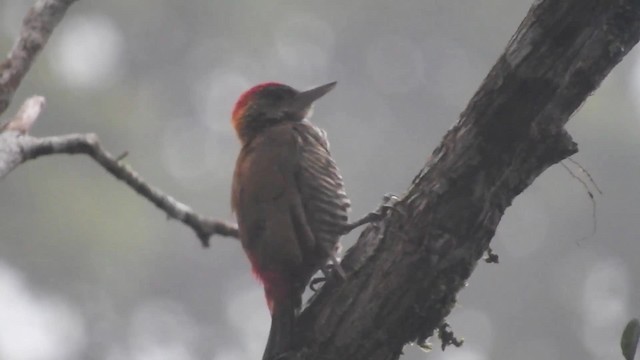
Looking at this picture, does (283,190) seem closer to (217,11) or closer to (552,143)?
(552,143)

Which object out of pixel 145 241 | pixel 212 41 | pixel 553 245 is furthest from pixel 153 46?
pixel 553 245

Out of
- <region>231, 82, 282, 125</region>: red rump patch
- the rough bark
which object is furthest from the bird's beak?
the rough bark

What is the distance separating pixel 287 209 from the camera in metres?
4.87

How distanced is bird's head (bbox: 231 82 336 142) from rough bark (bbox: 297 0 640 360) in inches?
58.7

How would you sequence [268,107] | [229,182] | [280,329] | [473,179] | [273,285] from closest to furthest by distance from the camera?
[473,179]
[280,329]
[273,285]
[268,107]
[229,182]

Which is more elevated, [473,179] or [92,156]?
[92,156]

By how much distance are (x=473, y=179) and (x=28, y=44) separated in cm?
149

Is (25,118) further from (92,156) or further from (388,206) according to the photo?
(388,206)

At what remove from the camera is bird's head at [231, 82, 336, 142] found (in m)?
5.57

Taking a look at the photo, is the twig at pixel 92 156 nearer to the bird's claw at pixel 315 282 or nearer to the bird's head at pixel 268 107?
the bird's claw at pixel 315 282

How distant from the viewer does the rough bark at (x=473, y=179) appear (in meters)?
3.88

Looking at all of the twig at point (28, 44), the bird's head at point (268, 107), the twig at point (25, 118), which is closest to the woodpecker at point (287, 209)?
the bird's head at point (268, 107)

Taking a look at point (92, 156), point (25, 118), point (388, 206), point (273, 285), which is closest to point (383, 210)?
point (388, 206)

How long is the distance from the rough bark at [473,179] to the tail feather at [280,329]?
72 millimetres
